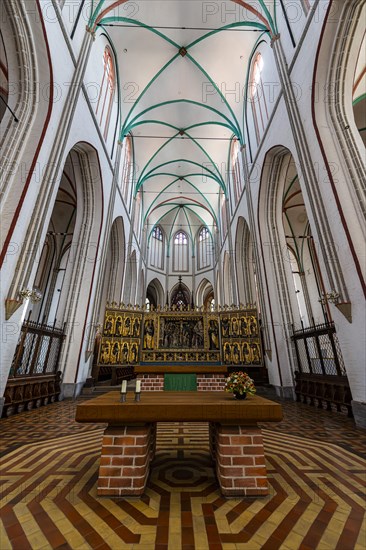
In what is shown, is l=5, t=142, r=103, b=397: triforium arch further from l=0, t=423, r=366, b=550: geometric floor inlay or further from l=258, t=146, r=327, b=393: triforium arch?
l=258, t=146, r=327, b=393: triforium arch

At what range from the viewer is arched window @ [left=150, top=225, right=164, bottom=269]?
2502 cm

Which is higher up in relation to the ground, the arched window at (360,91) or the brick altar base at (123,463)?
the arched window at (360,91)

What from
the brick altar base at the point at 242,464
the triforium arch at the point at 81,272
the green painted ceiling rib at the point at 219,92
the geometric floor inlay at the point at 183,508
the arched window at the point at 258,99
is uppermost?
the green painted ceiling rib at the point at 219,92

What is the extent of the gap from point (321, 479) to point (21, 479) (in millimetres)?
3105

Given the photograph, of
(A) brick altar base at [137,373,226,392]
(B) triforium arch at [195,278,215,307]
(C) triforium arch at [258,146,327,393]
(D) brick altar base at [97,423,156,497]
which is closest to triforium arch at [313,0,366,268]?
(C) triforium arch at [258,146,327,393]

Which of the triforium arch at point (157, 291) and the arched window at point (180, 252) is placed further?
the arched window at point (180, 252)

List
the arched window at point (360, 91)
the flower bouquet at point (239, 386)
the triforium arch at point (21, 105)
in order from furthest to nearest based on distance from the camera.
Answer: the arched window at point (360, 91), the triforium arch at point (21, 105), the flower bouquet at point (239, 386)

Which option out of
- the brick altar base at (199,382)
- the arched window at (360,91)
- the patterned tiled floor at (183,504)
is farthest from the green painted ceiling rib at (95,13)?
the patterned tiled floor at (183,504)

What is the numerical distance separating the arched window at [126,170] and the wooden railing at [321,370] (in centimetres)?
1171

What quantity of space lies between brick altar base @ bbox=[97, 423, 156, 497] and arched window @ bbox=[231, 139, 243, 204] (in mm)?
13135

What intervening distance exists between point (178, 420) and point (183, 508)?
669 millimetres

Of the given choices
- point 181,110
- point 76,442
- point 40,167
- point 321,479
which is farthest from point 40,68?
point 181,110

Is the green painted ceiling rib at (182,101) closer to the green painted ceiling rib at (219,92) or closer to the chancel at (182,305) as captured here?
the chancel at (182,305)

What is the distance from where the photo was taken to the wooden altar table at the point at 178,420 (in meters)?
2.21
